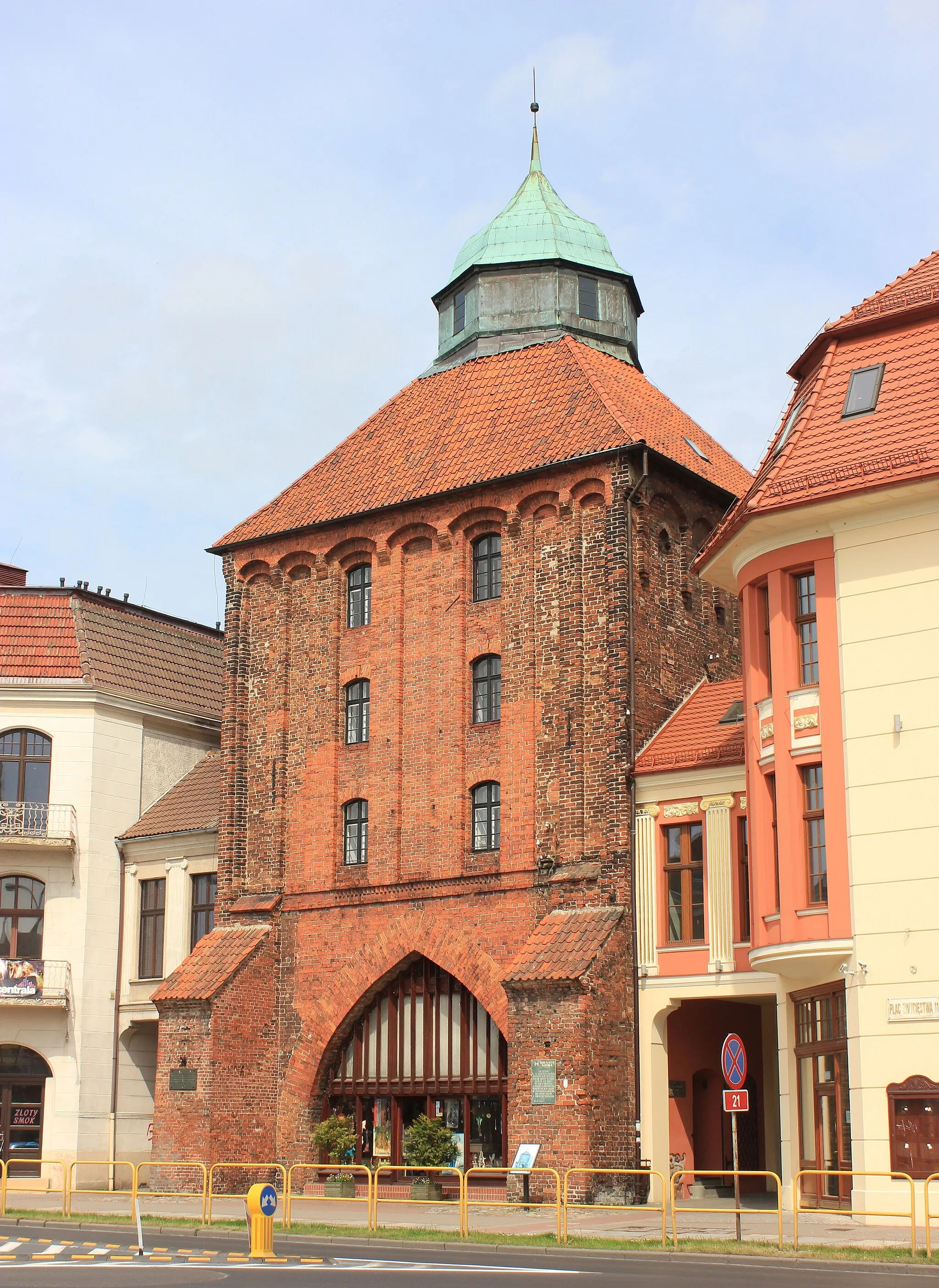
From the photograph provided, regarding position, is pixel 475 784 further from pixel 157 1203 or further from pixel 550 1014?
pixel 157 1203

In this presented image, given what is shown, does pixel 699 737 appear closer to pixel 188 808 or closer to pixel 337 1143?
pixel 337 1143

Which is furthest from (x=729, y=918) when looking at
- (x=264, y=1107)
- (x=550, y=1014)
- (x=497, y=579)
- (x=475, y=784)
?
(x=264, y=1107)

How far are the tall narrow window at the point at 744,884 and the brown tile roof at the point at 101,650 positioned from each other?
1596 cm

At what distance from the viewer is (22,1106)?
33625 mm

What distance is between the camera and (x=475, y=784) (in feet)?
95.0

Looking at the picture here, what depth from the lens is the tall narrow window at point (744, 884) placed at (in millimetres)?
25469

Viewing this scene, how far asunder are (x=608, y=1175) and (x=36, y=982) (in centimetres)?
1435

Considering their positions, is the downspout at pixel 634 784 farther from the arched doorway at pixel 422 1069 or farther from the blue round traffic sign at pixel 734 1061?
the blue round traffic sign at pixel 734 1061

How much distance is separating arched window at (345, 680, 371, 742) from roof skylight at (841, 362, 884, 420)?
11.3m

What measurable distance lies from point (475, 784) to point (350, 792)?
293 cm

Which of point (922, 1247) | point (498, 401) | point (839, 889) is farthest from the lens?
point (498, 401)

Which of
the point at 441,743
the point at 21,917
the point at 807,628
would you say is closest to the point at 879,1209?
the point at 807,628

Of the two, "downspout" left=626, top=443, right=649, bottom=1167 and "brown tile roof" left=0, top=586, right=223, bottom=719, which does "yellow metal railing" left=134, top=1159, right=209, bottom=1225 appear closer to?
"downspout" left=626, top=443, right=649, bottom=1167

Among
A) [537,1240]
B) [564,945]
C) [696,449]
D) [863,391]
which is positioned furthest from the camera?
[696,449]
